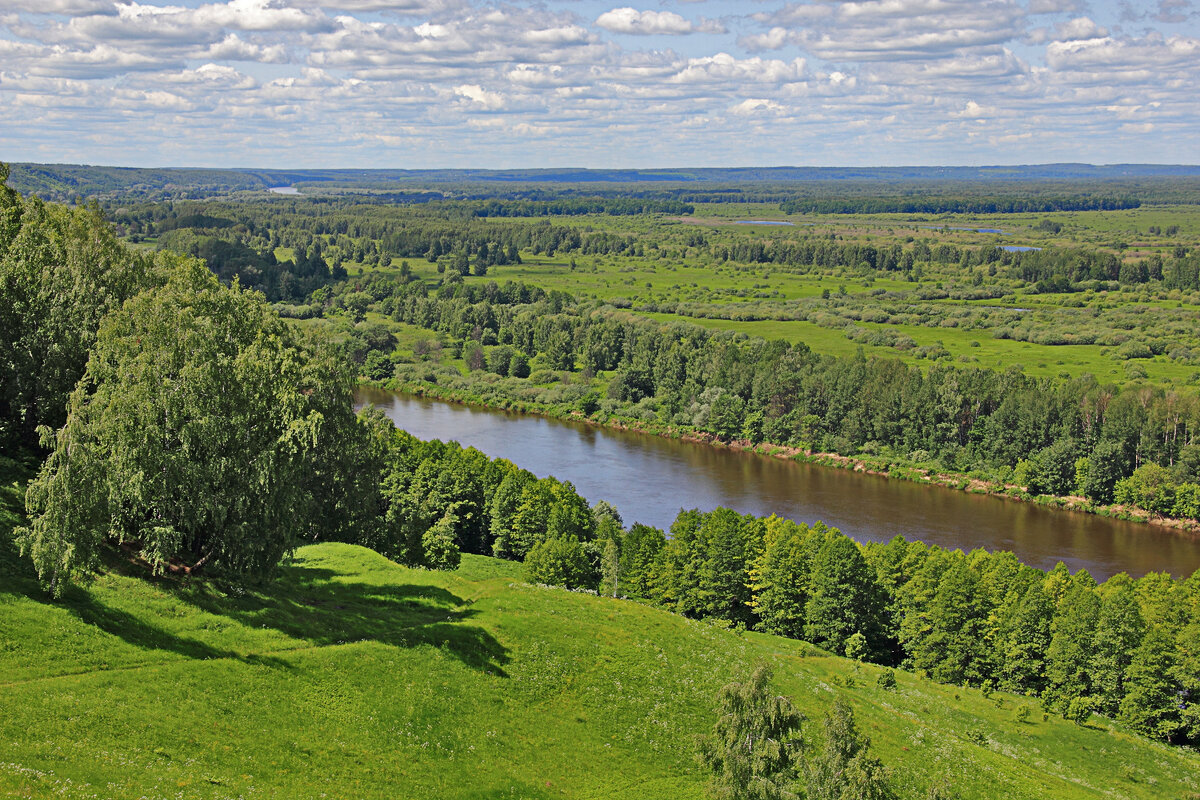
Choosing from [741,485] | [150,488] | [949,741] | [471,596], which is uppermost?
[150,488]

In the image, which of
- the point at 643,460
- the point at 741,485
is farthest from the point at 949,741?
the point at 643,460

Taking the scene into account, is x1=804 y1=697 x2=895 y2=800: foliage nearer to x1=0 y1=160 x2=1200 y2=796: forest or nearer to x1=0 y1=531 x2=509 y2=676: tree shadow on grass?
x1=0 y1=531 x2=509 y2=676: tree shadow on grass

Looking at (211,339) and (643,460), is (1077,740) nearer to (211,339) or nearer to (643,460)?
(211,339)

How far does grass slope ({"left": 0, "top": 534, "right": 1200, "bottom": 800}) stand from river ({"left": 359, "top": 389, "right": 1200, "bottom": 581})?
3651 centimetres

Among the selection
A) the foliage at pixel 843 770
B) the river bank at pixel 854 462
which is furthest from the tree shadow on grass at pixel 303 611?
the river bank at pixel 854 462

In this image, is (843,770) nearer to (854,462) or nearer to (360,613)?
(360,613)

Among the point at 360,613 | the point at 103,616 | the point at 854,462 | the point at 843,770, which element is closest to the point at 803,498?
the point at 854,462

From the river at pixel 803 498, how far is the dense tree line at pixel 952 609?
63.9 feet

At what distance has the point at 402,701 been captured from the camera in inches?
1142

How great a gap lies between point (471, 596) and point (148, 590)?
12876 millimetres

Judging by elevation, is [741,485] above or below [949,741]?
below

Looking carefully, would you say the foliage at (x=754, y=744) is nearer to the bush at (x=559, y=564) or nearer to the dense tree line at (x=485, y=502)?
the bush at (x=559, y=564)

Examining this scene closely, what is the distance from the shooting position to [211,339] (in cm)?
3169

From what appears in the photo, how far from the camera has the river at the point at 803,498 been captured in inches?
3073
